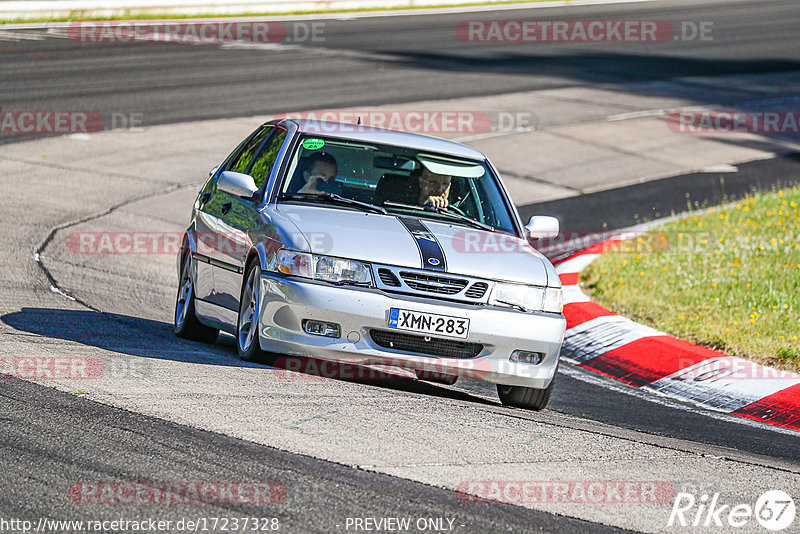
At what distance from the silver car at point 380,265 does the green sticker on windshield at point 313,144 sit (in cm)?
1

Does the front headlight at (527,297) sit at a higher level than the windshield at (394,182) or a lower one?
lower

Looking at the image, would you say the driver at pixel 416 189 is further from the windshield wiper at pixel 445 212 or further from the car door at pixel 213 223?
the car door at pixel 213 223

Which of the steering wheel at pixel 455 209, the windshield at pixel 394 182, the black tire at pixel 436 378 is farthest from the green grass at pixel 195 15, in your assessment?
the black tire at pixel 436 378

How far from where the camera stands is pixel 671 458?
241 inches

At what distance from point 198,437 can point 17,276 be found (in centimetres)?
548

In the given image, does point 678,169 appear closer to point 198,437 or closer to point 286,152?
point 286,152

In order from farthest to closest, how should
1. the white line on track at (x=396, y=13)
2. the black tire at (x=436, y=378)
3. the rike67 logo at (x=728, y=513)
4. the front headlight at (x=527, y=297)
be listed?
the white line on track at (x=396, y=13)
the black tire at (x=436, y=378)
the front headlight at (x=527, y=297)
the rike67 logo at (x=728, y=513)

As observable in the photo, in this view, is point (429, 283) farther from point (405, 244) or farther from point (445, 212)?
point (445, 212)

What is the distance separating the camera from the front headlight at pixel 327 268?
6945mm

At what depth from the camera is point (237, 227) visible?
7.94 meters

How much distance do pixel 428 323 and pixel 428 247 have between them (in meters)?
0.47

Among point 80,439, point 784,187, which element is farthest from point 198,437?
point 784,187

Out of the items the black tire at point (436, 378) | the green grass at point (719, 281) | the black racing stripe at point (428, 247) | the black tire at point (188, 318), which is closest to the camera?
the black racing stripe at point (428, 247)

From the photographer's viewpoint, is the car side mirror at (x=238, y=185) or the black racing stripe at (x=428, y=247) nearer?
the black racing stripe at (x=428, y=247)
